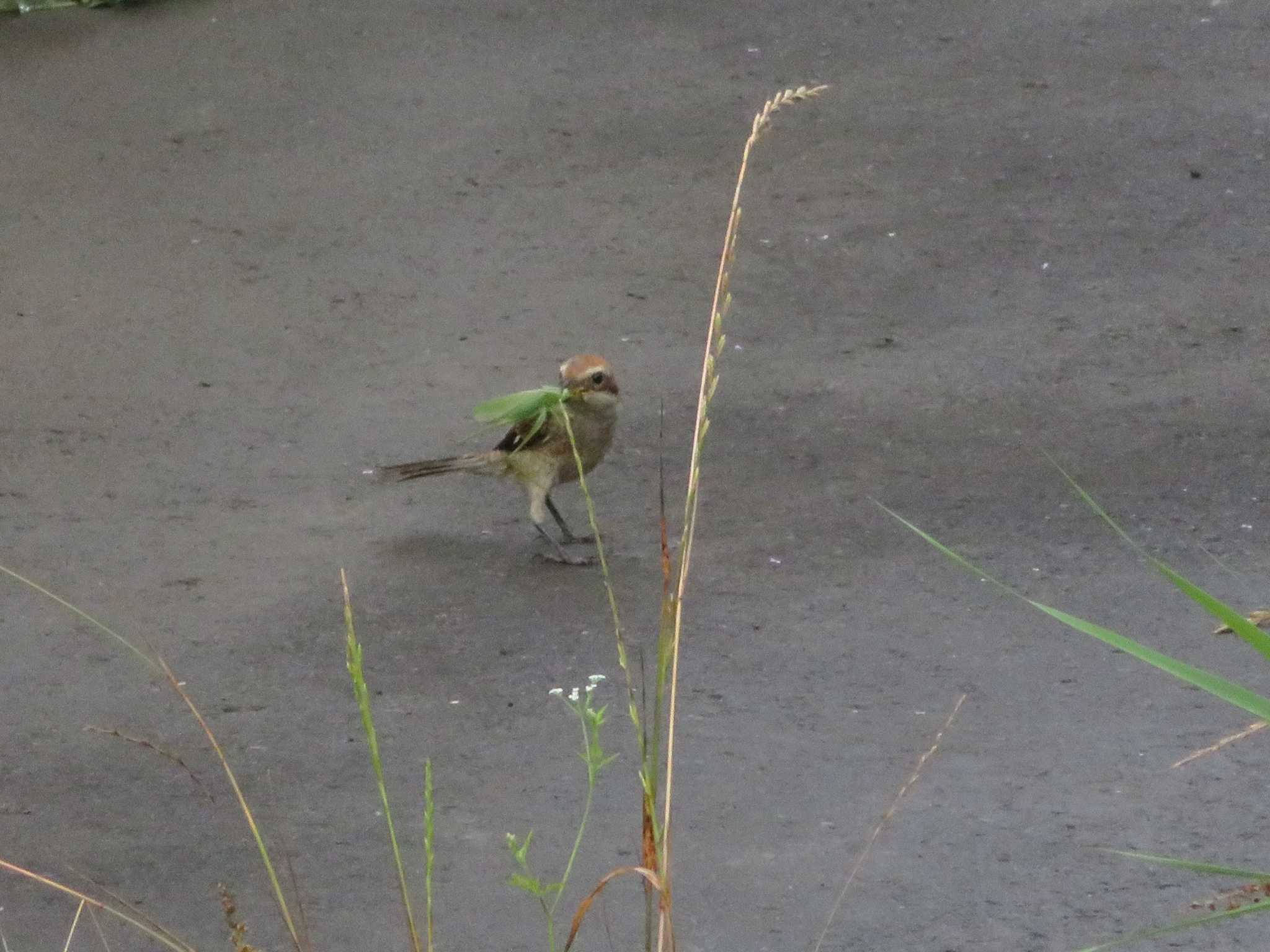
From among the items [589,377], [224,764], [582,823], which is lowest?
[589,377]

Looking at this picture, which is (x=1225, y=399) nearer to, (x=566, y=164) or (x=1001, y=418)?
(x=1001, y=418)

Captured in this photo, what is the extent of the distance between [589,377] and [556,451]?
11.8 inches

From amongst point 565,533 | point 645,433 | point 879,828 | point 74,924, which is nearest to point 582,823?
point 879,828

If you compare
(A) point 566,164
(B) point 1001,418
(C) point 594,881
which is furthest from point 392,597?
(A) point 566,164

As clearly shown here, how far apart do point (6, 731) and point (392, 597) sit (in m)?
1.28

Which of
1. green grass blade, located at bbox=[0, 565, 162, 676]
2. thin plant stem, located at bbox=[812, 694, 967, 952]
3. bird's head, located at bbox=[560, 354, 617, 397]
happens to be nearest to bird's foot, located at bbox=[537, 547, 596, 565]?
bird's head, located at bbox=[560, 354, 617, 397]

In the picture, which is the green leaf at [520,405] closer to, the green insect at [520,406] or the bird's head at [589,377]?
the green insect at [520,406]

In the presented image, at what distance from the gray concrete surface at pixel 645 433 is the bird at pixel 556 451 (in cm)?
19

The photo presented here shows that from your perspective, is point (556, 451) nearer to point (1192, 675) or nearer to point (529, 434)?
point (529, 434)

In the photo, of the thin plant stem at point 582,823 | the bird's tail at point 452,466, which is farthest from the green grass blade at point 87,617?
the bird's tail at point 452,466

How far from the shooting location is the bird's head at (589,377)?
235 inches

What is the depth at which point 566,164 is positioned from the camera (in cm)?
923

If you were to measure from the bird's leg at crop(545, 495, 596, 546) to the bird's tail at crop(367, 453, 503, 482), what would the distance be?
23 cm

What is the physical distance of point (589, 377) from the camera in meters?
5.96
